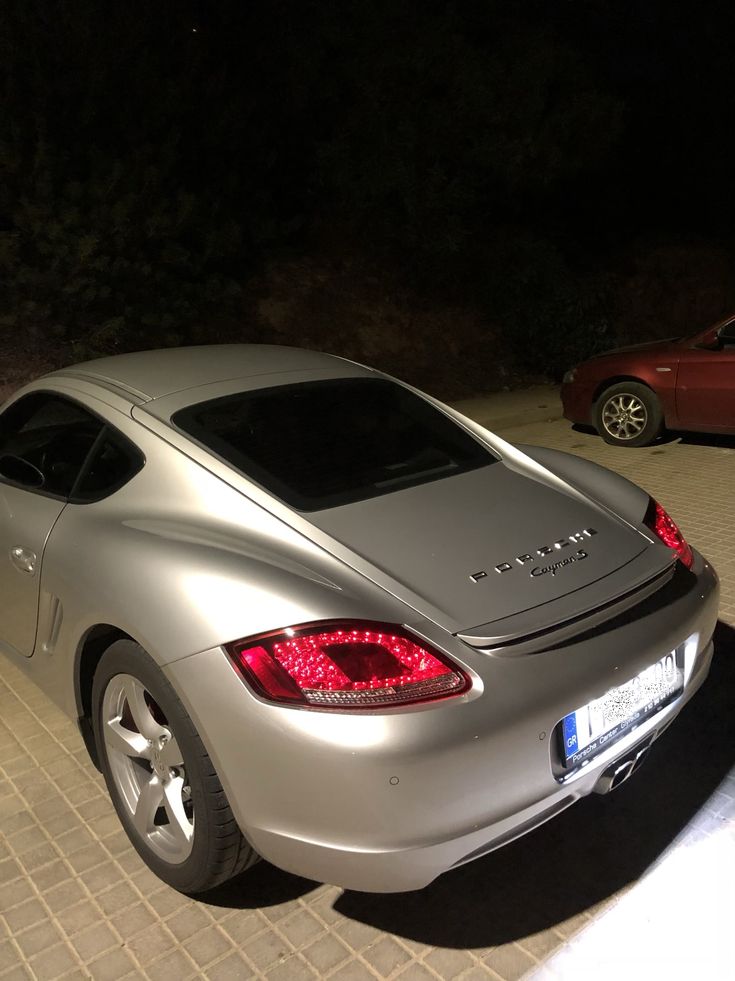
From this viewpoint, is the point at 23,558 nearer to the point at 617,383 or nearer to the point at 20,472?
the point at 20,472

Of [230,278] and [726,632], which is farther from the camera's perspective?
[230,278]

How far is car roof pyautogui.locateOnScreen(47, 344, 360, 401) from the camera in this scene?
3.19m

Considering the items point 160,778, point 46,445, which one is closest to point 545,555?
point 160,778

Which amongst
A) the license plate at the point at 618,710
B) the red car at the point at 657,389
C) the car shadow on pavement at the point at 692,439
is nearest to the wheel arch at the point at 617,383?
the red car at the point at 657,389

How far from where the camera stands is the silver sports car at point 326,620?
82.8 inches

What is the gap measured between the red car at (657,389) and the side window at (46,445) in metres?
5.68

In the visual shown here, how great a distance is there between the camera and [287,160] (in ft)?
40.7

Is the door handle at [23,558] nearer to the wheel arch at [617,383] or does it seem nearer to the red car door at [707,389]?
the red car door at [707,389]

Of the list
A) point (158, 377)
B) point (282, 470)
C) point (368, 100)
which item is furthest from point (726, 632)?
point (368, 100)

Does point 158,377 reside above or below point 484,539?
above

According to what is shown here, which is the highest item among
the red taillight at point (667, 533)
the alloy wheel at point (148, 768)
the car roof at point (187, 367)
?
the car roof at point (187, 367)

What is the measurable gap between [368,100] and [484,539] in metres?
10.4

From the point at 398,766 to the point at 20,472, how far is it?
194cm

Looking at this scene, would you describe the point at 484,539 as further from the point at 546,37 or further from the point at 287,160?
the point at 546,37
